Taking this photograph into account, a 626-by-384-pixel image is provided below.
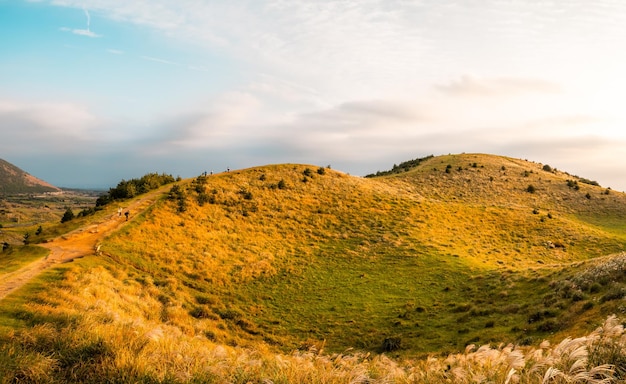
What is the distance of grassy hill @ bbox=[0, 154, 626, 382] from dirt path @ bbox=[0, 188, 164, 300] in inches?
48.5

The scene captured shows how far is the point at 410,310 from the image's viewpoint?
2698 centimetres

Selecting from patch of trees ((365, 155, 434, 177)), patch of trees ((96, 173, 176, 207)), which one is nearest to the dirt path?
patch of trees ((96, 173, 176, 207))

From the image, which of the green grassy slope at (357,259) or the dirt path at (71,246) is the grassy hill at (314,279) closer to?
the green grassy slope at (357,259)

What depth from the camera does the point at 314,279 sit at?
110 ft

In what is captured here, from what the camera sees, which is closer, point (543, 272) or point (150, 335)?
point (150, 335)

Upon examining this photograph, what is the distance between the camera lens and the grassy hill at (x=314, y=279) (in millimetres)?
14047

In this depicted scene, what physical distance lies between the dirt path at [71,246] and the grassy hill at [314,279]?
4.04ft

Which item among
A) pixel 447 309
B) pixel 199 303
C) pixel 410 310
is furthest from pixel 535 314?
pixel 199 303

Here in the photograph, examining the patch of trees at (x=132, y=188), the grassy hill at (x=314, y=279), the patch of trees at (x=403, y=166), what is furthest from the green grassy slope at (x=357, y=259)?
the patch of trees at (x=403, y=166)

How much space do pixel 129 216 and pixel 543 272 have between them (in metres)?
39.8

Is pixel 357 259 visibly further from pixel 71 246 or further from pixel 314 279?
pixel 71 246

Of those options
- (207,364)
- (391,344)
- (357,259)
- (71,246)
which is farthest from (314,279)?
(207,364)

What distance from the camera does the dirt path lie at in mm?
18312

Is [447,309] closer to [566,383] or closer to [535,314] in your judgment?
[535,314]
